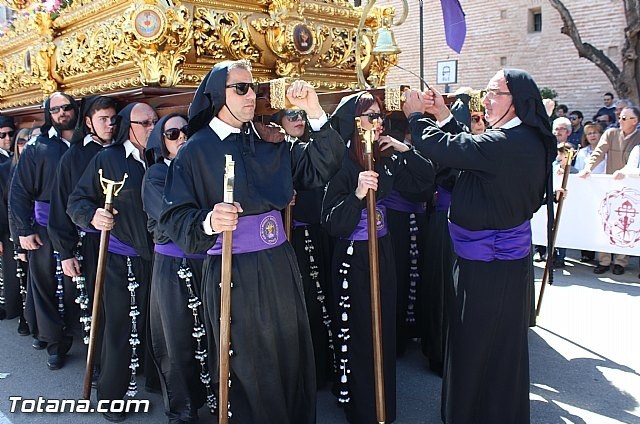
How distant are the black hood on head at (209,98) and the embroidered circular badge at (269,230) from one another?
0.57m

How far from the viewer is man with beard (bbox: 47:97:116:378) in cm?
395

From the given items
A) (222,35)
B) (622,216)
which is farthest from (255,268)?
(622,216)

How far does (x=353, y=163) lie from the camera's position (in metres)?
3.31

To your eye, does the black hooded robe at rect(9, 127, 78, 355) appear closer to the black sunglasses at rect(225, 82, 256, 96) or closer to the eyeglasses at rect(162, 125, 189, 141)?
the eyeglasses at rect(162, 125, 189, 141)

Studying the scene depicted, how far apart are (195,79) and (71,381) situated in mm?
2391

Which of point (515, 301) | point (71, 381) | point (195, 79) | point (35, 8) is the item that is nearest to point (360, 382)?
point (515, 301)

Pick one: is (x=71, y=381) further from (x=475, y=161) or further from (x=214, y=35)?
(x=475, y=161)

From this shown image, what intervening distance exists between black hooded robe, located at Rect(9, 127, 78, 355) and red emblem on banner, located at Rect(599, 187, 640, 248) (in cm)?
573

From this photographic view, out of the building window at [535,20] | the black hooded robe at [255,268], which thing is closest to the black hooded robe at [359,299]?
the black hooded robe at [255,268]

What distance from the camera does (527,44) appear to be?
58.1 feet

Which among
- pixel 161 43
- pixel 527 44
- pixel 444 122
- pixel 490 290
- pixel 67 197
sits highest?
pixel 527 44

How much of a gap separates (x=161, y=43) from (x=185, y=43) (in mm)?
173

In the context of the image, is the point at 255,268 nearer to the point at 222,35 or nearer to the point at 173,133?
the point at 173,133

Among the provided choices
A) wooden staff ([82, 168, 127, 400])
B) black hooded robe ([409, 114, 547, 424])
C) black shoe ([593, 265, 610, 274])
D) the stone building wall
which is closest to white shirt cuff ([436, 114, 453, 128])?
black hooded robe ([409, 114, 547, 424])
